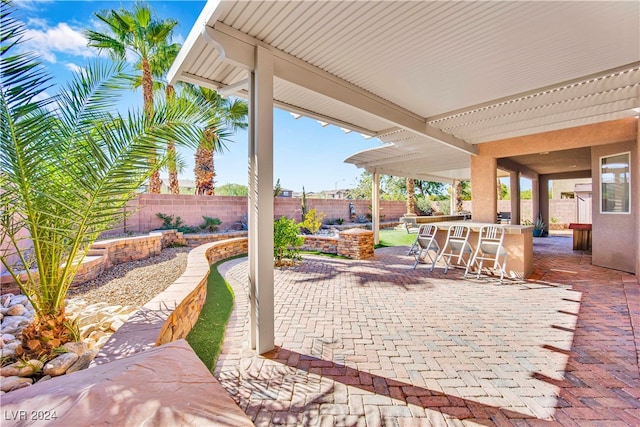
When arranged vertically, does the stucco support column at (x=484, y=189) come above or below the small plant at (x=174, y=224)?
above

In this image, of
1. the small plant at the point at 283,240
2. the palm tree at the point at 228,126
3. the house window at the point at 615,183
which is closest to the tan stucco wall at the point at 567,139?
the house window at the point at 615,183

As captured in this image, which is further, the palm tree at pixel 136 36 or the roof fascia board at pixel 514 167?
the roof fascia board at pixel 514 167

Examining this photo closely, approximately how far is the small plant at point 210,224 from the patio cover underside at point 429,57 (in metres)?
7.11

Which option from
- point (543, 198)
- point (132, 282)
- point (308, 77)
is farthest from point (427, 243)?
point (543, 198)

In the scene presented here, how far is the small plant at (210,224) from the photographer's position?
10.8 m

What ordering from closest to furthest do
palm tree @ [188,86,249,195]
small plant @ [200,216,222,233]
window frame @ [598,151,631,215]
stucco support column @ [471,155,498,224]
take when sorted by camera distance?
window frame @ [598,151,631,215], stucco support column @ [471,155,498,224], palm tree @ [188,86,249,195], small plant @ [200,216,222,233]

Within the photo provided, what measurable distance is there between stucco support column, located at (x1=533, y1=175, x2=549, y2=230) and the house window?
7.20 m

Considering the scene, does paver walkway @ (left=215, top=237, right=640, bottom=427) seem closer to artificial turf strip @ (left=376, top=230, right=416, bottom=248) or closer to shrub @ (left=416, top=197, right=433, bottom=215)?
artificial turf strip @ (left=376, top=230, right=416, bottom=248)

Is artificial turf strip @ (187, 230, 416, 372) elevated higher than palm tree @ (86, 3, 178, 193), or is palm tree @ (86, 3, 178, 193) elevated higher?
palm tree @ (86, 3, 178, 193)

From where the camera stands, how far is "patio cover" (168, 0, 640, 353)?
8.72ft

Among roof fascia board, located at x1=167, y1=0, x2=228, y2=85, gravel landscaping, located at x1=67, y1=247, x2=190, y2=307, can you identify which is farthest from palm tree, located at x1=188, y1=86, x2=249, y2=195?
roof fascia board, located at x1=167, y1=0, x2=228, y2=85

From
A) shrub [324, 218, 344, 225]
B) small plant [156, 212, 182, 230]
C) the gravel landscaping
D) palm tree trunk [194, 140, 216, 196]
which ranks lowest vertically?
the gravel landscaping

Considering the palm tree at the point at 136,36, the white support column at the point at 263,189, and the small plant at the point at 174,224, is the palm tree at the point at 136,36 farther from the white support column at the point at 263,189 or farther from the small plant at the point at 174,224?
the white support column at the point at 263,189

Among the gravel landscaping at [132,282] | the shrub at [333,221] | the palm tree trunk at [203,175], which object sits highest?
the palm tree trunk at [203,175]
